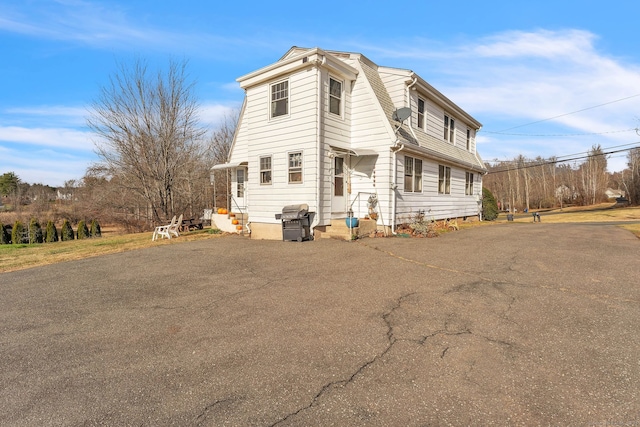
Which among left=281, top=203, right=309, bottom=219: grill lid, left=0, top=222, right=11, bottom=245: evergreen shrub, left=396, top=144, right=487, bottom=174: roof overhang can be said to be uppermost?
left=396, top=144, right=487, bottom=174: roof overhang

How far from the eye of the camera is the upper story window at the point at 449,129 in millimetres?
15758

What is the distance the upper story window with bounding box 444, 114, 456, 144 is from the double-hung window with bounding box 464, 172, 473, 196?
2629 millimetres

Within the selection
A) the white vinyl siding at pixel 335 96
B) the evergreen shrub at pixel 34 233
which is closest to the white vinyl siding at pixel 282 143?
the white vinyl siding at pixel 335 96

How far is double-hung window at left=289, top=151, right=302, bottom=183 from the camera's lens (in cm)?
1078

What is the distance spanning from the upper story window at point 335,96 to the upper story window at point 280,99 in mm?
1581

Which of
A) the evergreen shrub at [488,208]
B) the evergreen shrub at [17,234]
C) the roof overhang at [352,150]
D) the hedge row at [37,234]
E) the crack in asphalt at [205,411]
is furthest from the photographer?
the hedge row at [37,234]

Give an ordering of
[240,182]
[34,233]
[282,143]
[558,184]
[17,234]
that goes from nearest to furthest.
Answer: [282,143], [240,182], [17,234], [34,233], [558,184]

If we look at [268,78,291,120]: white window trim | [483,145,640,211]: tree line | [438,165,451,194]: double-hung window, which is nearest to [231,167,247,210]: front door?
[268,78,291,120]: white window trim

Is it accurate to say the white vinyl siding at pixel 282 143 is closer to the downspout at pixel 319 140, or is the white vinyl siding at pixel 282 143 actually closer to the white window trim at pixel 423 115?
the downspout at pixel 319 140

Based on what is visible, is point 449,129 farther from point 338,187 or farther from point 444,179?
point 338,187

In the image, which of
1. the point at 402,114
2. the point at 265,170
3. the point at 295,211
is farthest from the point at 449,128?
the point at 295,211

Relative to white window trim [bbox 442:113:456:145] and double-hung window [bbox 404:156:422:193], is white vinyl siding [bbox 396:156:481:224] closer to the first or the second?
double-hung window [bbox 404:156:422:193]

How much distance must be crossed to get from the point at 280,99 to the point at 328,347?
10.0 m

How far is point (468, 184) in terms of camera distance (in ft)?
59.0
